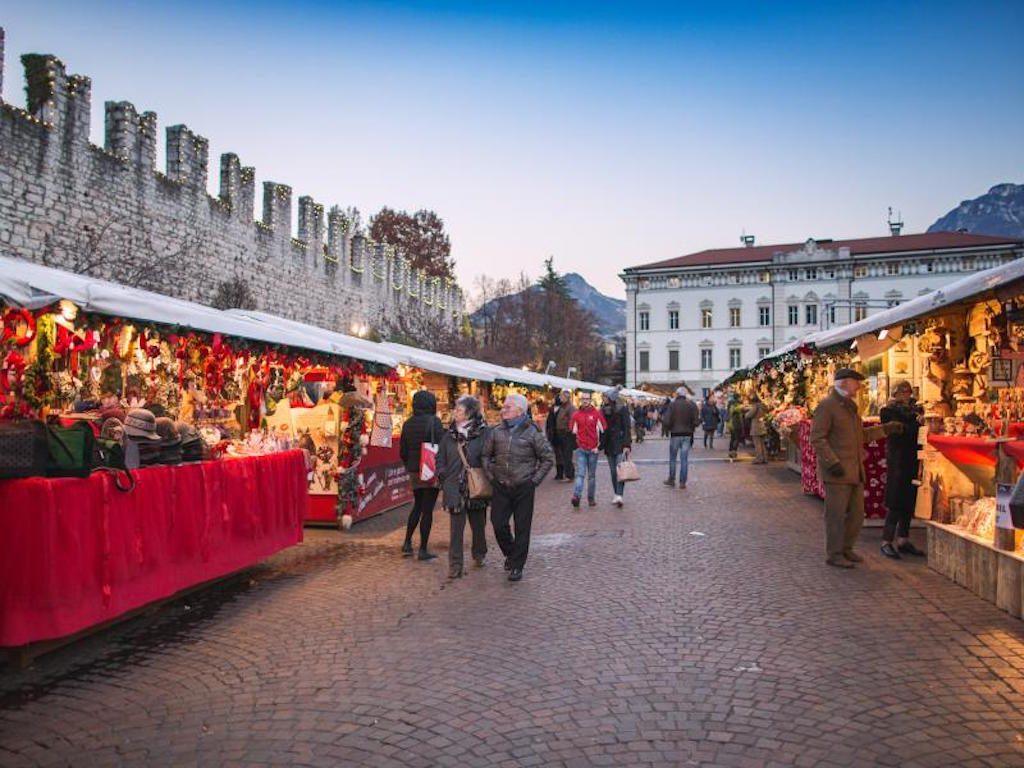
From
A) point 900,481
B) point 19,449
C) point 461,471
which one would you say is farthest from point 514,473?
point 19,449

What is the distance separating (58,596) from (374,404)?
6.56 metres

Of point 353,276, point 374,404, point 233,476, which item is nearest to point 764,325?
point 353,276

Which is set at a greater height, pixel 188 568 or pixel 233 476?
pixel 233 476

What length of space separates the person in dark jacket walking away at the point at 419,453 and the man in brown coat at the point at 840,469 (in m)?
3.38

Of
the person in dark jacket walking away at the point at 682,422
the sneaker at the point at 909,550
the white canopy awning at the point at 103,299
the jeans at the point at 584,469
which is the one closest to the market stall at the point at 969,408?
the sneaker at the point at 909,550

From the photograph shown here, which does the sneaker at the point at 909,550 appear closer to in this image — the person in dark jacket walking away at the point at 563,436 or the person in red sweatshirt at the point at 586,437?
the person in red sweatshirt at the point at 586,437

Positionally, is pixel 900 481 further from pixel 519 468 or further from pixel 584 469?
pixel 584 469

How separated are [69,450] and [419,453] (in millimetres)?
3386

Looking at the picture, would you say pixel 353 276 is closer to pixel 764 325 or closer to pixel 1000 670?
pixel 1000 670

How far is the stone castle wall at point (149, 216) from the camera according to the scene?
13.8 meters

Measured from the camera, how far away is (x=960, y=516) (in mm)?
6551

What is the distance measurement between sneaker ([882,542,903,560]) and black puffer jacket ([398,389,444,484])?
4.17 metres

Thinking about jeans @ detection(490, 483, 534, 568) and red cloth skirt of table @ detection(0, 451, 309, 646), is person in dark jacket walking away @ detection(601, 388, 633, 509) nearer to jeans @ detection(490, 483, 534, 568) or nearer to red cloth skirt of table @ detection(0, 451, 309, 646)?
jeans @ detection(490, 483, 534, 568)

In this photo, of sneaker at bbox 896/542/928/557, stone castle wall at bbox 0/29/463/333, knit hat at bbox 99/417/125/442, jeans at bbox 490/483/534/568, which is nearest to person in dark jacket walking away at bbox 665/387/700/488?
sneaker at bbox 896/542/928/557
